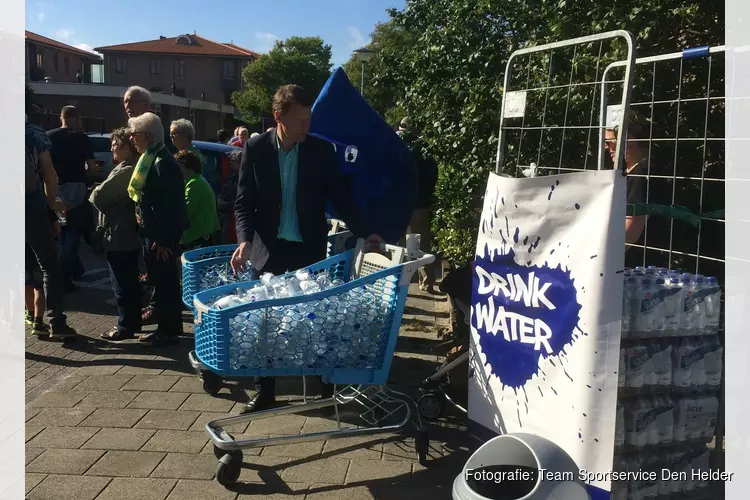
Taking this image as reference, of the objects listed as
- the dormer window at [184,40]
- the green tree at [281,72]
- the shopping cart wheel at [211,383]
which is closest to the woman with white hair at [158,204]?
the shopping cart wheel at [211,383]

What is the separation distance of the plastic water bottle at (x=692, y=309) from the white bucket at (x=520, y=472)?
952 mm

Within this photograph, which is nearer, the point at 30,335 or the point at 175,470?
the point at 175,470

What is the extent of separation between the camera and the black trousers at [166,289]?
6.27 m

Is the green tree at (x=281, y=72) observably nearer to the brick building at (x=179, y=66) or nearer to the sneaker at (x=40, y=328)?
the brick building at (x=179, y=66)

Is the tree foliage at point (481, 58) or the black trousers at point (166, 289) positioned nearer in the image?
the tree foliage at point (481, 58)

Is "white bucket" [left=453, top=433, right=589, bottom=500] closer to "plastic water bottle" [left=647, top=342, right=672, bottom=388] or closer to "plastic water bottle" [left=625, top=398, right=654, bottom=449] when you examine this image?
"plastic water bottle" [left=625, top=398, right=654, bottom=449]

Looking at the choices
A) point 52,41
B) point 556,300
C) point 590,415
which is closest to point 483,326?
→ point 556,300

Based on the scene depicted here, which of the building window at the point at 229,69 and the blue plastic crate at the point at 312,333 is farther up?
the building window at the point at 229,69

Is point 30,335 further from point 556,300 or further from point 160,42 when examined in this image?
point 160,42

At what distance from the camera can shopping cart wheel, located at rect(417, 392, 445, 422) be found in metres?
4.66

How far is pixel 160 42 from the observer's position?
8519 centimetres

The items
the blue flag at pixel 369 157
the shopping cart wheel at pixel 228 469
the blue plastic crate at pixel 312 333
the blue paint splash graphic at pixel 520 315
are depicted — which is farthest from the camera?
the blue flag at pixel 369 157

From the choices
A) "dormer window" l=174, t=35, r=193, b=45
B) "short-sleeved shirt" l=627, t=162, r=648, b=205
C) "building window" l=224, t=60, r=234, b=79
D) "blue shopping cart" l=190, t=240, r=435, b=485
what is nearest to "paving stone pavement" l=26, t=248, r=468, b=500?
"blue shopping cart" l=190, t=240, r=435, b=485

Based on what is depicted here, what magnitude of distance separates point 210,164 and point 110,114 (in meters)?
46.0
